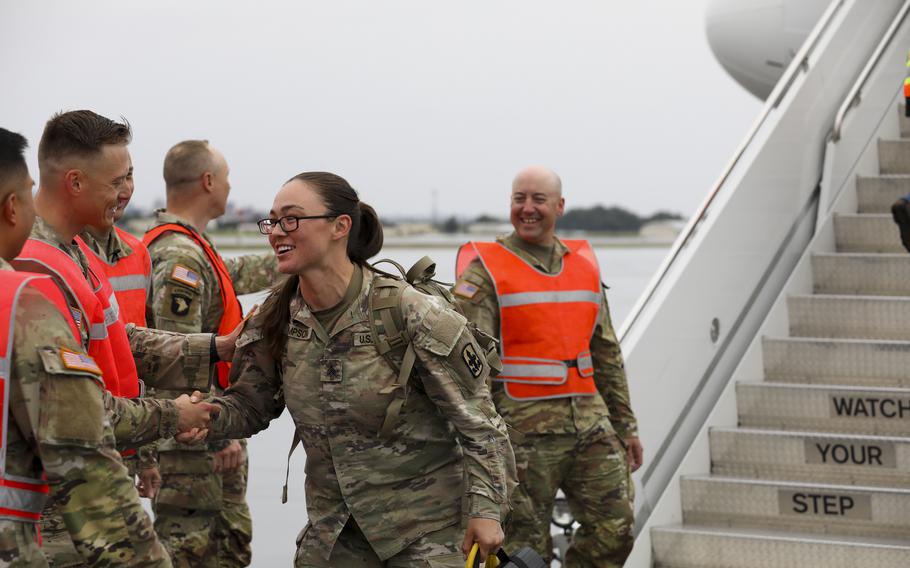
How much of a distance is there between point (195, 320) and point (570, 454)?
62.8 inches

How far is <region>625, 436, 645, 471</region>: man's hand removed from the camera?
17.2 ft

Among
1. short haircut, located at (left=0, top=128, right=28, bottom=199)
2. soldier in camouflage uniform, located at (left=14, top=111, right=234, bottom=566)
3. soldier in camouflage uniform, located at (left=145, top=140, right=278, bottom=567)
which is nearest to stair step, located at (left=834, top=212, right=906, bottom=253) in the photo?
soldier in camouflage uniform, located at (left=145, top=140, right=278, bottom=567)

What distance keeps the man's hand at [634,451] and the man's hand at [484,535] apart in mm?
2191

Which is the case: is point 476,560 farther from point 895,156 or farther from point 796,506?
point 895,156

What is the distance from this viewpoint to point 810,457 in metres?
5.59

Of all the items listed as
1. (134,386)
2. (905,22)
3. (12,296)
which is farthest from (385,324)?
(905,22)

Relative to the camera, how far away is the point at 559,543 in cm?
562

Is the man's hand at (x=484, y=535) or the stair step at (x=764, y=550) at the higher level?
the man's hand at (x=484, y=535)

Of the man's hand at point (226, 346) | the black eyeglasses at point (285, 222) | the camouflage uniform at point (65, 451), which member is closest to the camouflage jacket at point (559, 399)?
the man's hand at point (226, 346)

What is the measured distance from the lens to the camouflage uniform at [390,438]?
3176 millimetres

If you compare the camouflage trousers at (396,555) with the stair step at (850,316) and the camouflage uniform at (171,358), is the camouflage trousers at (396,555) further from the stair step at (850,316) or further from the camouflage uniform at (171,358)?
the stair step at (850,316)

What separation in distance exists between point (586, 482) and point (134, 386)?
2283mm

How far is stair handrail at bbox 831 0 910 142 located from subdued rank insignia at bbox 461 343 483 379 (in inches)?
167

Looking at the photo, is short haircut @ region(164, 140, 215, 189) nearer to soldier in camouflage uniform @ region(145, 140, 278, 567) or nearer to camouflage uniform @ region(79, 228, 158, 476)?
soldier in camouflage uniform @ region(145, 140, 278, 567)
